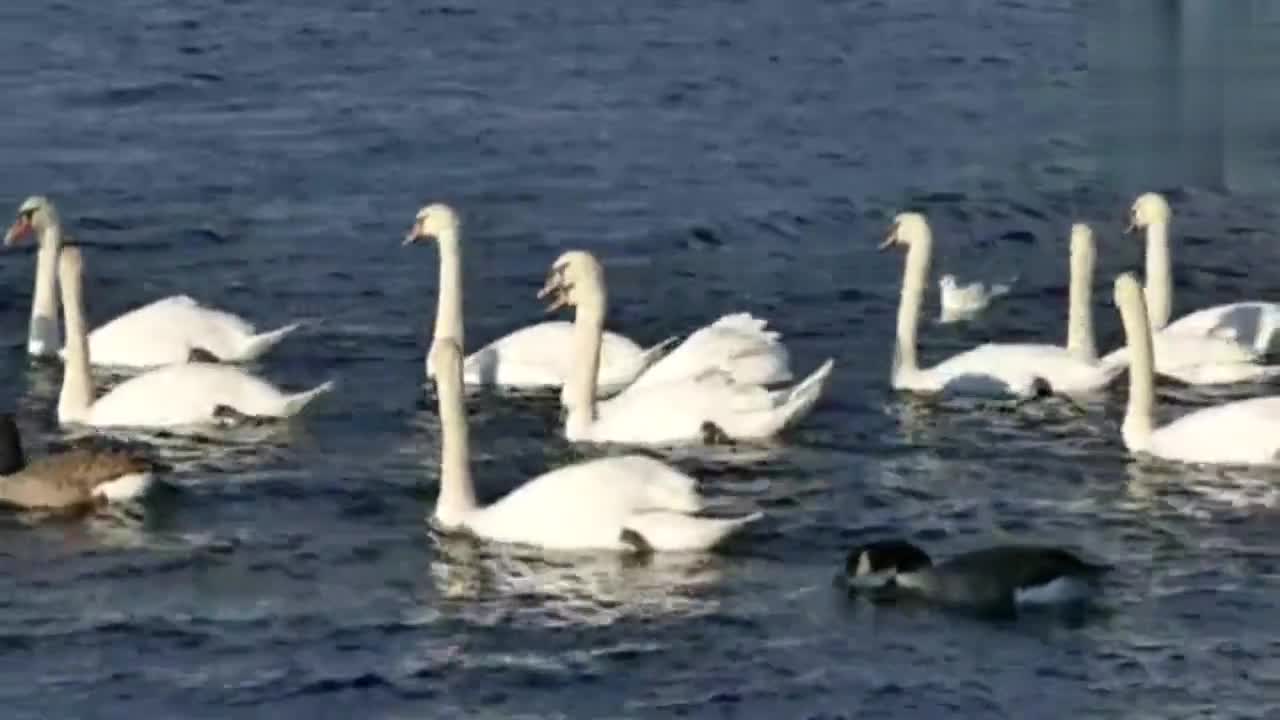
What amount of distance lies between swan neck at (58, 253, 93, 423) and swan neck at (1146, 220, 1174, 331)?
284 inches

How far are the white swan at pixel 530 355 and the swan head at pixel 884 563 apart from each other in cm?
497

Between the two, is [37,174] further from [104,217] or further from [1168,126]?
[1168,126]

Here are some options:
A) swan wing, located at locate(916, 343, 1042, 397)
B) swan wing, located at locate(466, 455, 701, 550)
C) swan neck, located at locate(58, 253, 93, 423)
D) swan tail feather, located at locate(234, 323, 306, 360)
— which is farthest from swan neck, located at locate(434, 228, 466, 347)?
swan wing, located at locate(466, 455, 701, 550)

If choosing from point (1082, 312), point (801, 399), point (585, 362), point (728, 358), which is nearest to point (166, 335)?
point (585, 362)

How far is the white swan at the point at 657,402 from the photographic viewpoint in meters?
21.7

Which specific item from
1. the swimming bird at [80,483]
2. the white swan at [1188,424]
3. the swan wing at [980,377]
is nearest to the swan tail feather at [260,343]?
the swimming bird at [80,483]

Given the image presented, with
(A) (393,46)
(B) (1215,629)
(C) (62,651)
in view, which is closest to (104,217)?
(A) (393,46)

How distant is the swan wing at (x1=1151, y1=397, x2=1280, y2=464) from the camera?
2080cm

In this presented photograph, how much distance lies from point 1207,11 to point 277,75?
422 inches

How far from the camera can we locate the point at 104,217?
2875 cm

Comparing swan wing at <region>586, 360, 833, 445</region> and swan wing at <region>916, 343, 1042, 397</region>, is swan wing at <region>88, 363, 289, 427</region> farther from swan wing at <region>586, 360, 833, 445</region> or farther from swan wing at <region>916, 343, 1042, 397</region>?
swan wing at <region>916, 343, 1042, 397</region>

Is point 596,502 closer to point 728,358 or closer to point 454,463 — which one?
point 454,463

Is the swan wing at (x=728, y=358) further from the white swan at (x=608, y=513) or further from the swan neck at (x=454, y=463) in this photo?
the white swan at (x=608, y=513)

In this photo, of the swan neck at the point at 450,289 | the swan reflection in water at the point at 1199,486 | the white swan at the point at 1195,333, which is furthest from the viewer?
the swan neck at the point at 450,289
